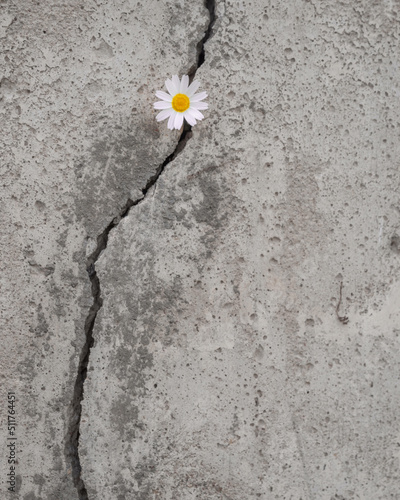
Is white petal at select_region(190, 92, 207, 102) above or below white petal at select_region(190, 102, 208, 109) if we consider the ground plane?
above

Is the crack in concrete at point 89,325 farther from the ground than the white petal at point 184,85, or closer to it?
closer to it

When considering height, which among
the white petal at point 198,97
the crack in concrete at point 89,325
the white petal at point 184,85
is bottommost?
the crack in concrete at point 89,325

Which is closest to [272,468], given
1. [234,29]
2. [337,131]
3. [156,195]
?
[156,195]

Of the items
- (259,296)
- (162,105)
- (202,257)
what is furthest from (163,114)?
(259,296)

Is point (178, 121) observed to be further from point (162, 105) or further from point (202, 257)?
point (202, 257)
